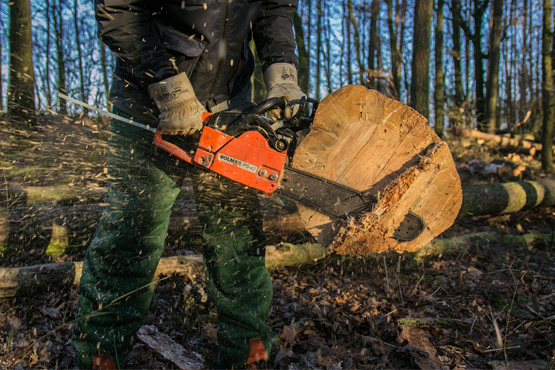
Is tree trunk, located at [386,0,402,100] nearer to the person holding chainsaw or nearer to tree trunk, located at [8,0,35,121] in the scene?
tree trunk, located at [8,0,35,121]

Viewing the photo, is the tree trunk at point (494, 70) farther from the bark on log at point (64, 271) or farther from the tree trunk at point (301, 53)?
the bark on log at point (64, 271)

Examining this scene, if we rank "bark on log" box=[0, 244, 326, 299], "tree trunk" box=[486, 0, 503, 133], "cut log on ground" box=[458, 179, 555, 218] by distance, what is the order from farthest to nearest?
"tree trunk" box=[486, 0, 503, 133], "cut log on ground" box=[458, 179, 555, 218], "bark on log" box=[0, 244, 326, 299]

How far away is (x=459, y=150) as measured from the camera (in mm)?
7785

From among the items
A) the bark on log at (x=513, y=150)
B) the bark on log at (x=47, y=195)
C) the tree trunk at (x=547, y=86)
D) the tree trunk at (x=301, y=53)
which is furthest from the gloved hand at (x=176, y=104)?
the bark on log at (x=513, y=150)

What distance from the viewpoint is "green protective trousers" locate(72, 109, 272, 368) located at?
6.30ft

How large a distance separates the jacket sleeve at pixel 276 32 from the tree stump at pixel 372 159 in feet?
1.21

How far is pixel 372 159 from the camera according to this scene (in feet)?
6.57

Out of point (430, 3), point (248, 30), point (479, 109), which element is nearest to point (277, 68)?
point (248, 30)

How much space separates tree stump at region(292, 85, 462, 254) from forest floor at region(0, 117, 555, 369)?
70 cm

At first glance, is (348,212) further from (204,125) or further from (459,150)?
(459,150)

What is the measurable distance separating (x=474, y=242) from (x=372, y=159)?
256 centimetres

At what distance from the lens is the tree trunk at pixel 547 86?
6.51 metres

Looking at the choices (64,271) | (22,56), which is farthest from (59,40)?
(64,271)

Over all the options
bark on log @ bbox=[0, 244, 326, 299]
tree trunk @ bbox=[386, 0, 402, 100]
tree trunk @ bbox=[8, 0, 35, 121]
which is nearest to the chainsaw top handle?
bark on log @ bbox=[0, 244, 326, 299]
